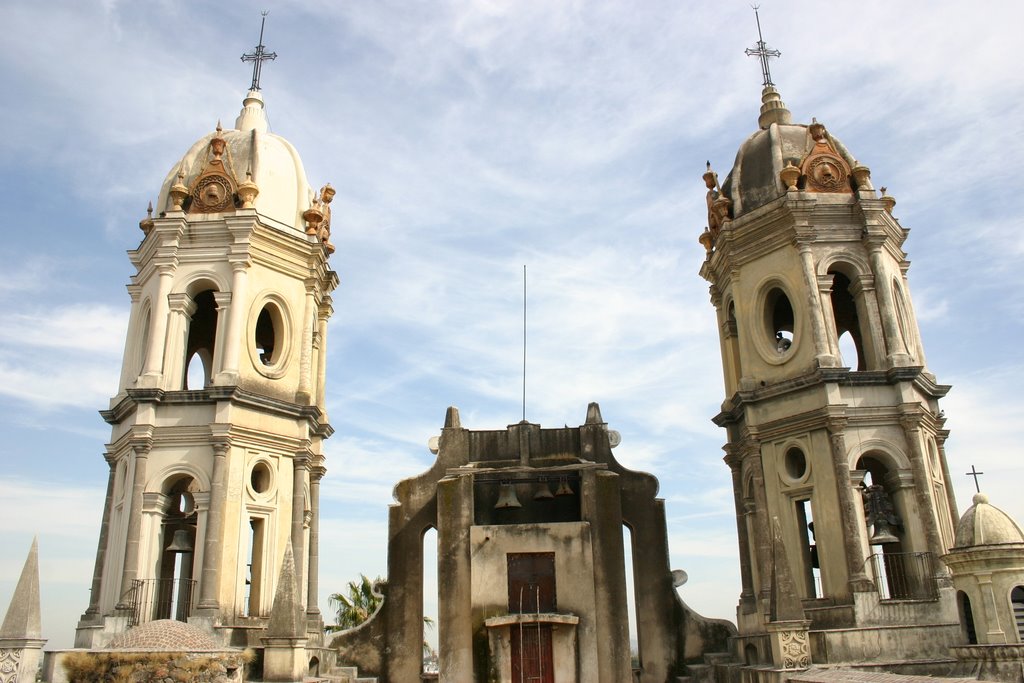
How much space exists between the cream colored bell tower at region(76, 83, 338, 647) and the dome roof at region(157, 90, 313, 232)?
48mm

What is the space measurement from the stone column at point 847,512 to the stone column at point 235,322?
14775 millimetres

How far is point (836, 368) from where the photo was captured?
2241 cm

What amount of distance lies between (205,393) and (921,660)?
1725cm

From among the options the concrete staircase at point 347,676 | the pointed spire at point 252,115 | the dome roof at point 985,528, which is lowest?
the concrete staircase at point 347,676

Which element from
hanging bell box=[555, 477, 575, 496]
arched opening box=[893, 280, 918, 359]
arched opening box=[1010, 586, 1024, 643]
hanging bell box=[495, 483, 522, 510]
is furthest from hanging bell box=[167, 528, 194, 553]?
arched opening box=[893, 280, 918, 359]

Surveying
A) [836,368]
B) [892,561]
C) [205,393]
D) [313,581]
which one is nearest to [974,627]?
[892,561]

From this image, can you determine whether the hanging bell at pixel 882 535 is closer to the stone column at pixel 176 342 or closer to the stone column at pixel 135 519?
the stone column at pixel 135 519

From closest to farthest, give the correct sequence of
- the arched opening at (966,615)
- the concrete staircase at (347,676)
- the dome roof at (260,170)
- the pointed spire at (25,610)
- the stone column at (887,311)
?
1. the pointed spire at (25,610)
2. the arched opening at (966,615)
3. the concrete staircase at (347,676)
4. the stone column at (887,311)
5. the dome roof at (260,170)

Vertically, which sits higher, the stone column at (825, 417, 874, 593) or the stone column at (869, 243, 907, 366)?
the stone column at (869, 243, 907, 366)

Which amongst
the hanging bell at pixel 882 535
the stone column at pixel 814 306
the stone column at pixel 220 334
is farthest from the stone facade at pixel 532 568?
the stone column at pixel 220 334

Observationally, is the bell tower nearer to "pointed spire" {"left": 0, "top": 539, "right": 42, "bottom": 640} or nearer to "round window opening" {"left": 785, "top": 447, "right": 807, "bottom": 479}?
"round window opening" {"left": 785, "top": 447, "right": 807, "bottom": 479}

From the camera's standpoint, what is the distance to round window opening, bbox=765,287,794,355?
25.2 m

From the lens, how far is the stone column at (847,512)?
67.5 feet

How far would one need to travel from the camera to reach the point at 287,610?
761 inches
